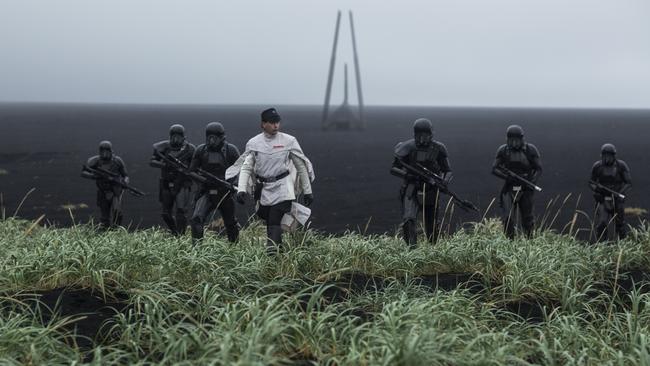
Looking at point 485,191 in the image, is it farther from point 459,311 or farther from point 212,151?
point 459,311

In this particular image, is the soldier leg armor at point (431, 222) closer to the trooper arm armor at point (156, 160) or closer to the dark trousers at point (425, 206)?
the dark trousers at point (425, 206)

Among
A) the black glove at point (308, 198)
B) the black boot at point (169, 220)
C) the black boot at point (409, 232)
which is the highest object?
the black glove at point (308, 198)

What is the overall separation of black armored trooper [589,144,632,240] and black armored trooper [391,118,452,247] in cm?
312

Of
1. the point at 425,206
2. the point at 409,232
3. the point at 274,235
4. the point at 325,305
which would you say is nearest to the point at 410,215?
the point at 409,232

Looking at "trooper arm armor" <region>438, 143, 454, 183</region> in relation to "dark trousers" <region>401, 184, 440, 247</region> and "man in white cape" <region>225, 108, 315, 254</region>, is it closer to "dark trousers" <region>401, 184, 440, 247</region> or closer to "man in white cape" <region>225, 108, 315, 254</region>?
"dark trousers" <region>401, 184, 440, 247</region>

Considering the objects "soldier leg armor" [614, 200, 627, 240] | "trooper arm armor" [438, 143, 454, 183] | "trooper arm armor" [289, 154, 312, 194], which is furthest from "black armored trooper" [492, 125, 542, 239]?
"trooper arm armor" [289, 154, 312, 194]

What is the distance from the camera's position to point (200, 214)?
10000 mm

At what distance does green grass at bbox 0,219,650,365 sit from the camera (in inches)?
192

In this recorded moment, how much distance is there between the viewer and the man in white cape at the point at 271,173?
838 cm

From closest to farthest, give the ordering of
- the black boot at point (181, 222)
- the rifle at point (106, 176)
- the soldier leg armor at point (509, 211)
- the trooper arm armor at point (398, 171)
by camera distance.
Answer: the trooper arm armor at point (398, 171), the soldier leg armor at point (509, 211), the black boot at point (181, 222), the rifle at point (106, 176)

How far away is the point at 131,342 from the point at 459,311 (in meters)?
2.54

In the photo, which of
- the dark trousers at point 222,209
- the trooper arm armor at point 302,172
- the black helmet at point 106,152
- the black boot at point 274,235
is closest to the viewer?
the black boot at point 274,235

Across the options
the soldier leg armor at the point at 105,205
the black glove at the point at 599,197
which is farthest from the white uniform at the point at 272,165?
the black glove at the point at 599,197

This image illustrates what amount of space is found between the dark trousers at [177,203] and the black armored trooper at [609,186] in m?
6.36
